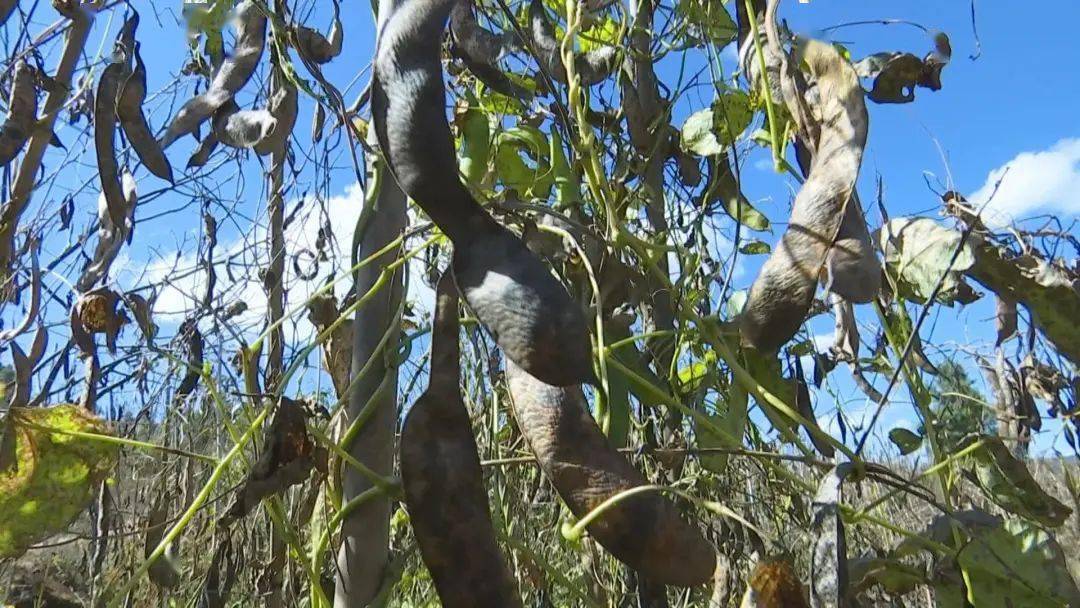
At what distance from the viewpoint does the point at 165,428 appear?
5.06 feet

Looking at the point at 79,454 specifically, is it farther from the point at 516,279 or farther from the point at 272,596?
the point at 516,279

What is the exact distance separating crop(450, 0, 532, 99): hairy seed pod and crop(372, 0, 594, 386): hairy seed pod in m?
0.39

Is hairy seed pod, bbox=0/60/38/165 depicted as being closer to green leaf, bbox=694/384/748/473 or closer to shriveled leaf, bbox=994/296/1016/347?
green leaf, bbox=694/384/748/473

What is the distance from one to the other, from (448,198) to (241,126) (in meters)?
0.48

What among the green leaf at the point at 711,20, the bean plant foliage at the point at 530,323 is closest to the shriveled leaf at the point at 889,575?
the bean plant foliage at the point at 530,323

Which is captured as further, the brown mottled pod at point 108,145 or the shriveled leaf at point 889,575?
the brown mottled pod at point 108,145

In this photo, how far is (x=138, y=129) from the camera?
3.24 ft

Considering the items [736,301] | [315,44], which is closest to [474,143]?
[315,44]

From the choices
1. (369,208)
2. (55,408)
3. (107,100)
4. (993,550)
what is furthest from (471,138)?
(993,550)

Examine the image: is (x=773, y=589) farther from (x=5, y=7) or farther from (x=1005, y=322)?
(x=5, y=7)

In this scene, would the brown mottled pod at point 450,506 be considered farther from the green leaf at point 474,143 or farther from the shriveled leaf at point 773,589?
the green leaf at point 474,143

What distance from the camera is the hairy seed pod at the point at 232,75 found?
3.37 feet

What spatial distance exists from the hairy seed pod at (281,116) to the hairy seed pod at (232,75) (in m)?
0.06

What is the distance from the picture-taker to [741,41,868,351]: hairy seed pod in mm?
805
